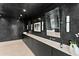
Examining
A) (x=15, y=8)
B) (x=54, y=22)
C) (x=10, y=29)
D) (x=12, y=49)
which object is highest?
(x=15, y=8)

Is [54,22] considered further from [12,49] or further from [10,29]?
[12,49]

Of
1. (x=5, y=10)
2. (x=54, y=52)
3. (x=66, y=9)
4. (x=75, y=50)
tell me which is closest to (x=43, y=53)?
(x=54, y=52)

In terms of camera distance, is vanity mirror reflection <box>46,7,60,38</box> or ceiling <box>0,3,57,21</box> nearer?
ceiling <box>0,3,57,21</box>

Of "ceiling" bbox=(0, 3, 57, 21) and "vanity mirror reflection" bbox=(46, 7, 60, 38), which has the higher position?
"ceiling" bbox=(0, 3, 57, 21)

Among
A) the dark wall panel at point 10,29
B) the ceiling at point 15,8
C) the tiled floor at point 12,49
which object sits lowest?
the tiled floor at point 12,49

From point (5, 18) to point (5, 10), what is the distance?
18 cm

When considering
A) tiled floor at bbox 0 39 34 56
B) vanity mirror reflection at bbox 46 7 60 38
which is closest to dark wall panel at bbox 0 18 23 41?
tiled floor at bbox 0 39 34 56

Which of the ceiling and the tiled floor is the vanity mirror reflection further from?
the tiled floor

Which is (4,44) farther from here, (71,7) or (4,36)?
(71,7)

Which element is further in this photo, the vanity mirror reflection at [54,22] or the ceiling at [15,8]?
the vanity mirror reflection at [54,22]

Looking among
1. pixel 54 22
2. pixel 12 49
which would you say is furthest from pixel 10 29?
pixel 54 22

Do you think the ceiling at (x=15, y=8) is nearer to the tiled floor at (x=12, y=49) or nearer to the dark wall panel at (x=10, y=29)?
the dark wall panel at (x=10, y=29)

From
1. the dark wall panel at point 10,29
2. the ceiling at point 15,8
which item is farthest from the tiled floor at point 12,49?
the ceiling at point 15,8

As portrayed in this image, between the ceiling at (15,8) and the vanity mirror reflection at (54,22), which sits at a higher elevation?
the ceiling at (15,8)
